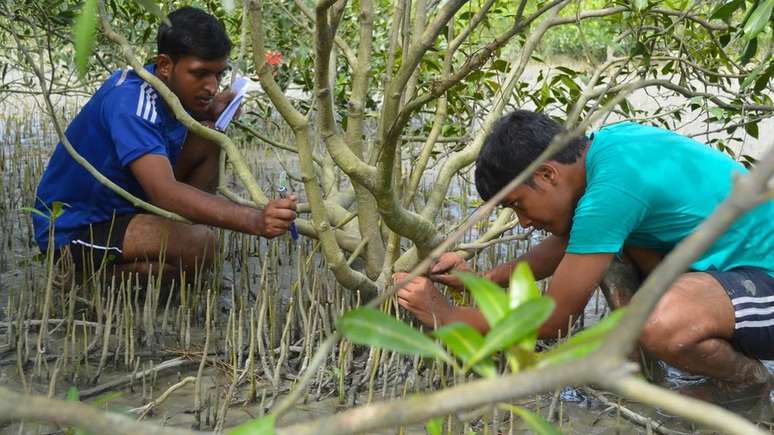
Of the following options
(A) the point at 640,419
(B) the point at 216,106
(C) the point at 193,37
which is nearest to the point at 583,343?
(A) the point at 640,419

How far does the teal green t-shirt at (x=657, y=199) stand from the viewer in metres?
2.20

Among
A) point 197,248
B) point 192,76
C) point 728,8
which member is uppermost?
point 728,8

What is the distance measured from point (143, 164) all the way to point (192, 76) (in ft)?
1.19

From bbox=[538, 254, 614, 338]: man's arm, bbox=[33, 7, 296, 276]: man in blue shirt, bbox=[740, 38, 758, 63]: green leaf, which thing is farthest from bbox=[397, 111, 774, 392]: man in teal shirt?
bbox=[33, 7, 296, 276]: man in blue shirt

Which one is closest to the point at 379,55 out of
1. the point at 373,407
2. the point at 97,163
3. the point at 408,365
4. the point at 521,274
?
the point at 97,163

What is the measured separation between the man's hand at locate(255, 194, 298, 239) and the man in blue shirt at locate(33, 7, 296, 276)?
0.27m

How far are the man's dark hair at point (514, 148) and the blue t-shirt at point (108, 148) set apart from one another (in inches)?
45.0

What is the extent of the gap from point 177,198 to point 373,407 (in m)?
2.36

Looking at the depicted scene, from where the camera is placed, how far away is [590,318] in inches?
131

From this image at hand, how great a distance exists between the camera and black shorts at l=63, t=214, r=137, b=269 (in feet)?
10.3

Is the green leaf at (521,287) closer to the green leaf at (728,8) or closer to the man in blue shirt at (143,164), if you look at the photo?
the green leaf at (728,8)

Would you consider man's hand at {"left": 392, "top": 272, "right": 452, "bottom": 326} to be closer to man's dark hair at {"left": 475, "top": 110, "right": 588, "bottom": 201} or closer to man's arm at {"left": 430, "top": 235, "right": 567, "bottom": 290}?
man's arm at {"left": 430, "top": 235, "right": 567, "bottom": 290}

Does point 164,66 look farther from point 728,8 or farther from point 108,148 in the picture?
point 728,8

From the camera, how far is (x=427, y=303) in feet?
7.94
